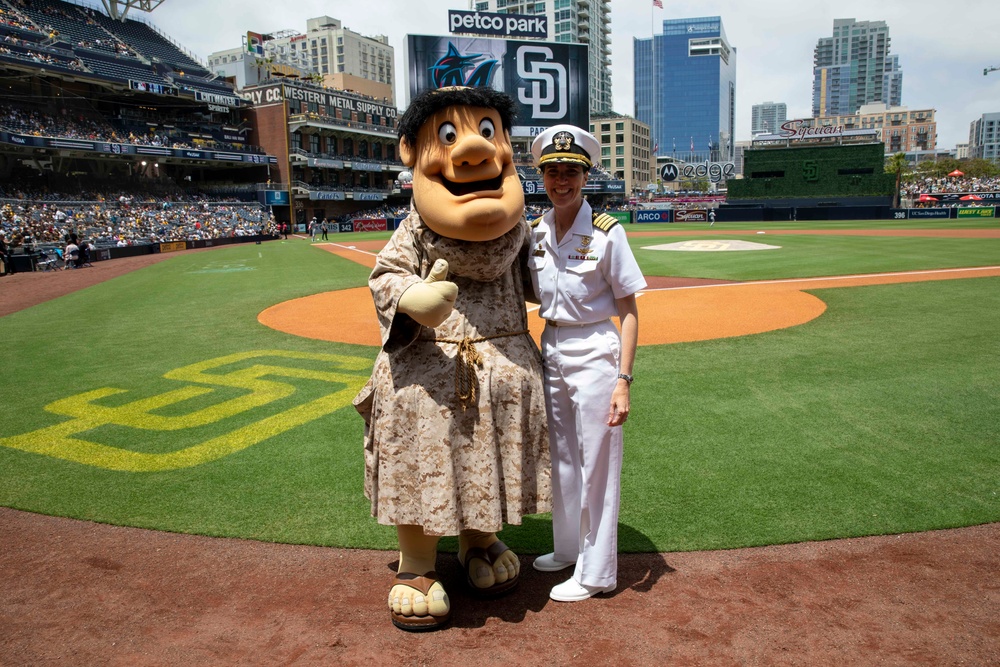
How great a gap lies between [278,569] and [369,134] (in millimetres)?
60521

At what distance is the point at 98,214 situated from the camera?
34750 mm

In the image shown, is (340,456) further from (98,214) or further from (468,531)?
(98,214)

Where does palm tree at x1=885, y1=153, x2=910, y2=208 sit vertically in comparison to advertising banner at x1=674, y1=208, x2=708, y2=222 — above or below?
above

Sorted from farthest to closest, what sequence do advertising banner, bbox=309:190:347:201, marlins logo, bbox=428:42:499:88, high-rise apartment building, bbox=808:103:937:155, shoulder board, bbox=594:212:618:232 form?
high-rise apartment building, bbox=808:103:937:155 < advertising banner, bbox=309:190:347:201 < marlins logo, bbox=428:42:499:88 < shoulder board, bbox=594:212:618:232

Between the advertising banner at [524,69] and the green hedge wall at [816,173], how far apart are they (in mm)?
26828

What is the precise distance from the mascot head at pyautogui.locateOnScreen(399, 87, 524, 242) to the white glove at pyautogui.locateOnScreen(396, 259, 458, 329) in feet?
1.00

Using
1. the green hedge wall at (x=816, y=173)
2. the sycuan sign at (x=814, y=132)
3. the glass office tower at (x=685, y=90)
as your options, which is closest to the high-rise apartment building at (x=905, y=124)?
the glass office tower at (x=685, y=90)

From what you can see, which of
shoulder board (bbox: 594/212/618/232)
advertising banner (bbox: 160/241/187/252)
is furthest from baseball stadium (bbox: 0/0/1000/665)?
advertising banner (bbox: 160/241/187/252)

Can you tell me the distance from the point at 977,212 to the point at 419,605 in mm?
49930

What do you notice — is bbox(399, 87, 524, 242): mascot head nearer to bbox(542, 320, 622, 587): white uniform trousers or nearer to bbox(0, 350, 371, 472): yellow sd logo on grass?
bbox(542, 320, 622, 587): white uniform trousers

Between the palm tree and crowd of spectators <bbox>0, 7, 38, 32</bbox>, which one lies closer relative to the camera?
crowd of spectators <bbox>0, 7, 38, 32</bbox>

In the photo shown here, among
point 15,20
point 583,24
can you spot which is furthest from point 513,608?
point 583,24

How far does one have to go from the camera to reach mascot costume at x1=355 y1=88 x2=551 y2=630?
2947 millimetres

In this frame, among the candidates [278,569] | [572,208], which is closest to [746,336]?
[572,208]
